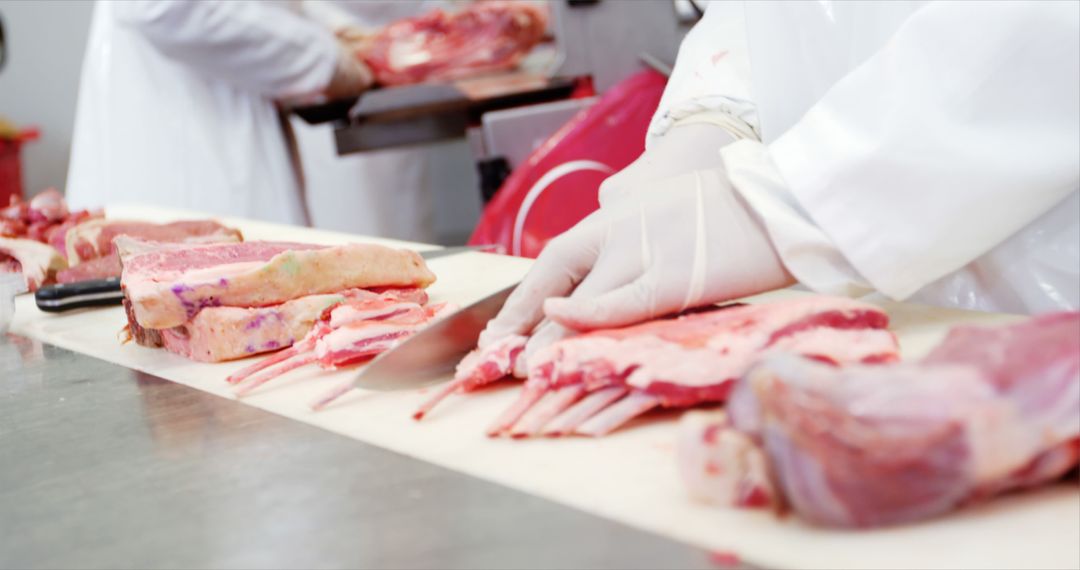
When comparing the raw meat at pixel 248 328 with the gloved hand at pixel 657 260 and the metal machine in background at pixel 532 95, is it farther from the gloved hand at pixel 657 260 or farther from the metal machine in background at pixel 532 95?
the metal machine in background at pixel 532 95

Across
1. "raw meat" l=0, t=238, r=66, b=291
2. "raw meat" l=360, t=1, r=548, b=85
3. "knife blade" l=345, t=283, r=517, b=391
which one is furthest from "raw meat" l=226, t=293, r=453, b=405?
"raw meat" l=360, t=1, r=548, b=85

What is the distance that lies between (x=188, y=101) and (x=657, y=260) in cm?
349

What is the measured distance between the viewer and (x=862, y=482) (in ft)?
2.42

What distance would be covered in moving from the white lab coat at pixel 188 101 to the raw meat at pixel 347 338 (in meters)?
2.98

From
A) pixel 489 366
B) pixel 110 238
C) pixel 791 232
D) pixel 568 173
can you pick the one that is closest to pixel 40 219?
pixel 110 238

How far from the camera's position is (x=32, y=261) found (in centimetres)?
229

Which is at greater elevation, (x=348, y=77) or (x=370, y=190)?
(x=348, y=77)

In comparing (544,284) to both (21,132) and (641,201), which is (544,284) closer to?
(641,201)

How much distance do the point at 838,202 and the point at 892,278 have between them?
0.35 feet

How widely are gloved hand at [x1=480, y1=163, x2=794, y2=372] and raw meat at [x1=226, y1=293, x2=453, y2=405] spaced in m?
0.18

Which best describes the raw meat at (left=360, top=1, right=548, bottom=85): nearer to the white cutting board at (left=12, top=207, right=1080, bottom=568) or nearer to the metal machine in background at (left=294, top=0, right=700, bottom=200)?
the metal machine in background at (left=294, top=0, right=700, bottom=200)

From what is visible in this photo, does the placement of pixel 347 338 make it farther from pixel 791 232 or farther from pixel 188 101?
pixel 188 101

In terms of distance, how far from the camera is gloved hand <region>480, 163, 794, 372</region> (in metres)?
1.27

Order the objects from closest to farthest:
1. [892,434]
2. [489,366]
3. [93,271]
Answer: [892,434], [489,366], [93,271]
